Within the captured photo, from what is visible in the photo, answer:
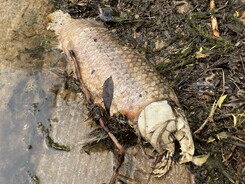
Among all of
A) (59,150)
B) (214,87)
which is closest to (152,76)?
(214,87)

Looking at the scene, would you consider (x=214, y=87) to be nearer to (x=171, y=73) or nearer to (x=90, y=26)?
(x=171, y=73)

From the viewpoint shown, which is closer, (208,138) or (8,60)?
(208,138)

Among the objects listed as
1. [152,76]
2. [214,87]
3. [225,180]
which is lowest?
[225,180]

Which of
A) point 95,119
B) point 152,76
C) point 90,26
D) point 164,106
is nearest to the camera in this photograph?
point 164,106

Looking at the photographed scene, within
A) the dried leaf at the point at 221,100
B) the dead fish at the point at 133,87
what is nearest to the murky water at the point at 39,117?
the dead fish at the point at 133,87

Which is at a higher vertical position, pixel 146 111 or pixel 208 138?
pixel 146 111

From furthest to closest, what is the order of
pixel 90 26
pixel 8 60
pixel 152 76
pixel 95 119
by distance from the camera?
pixel 8 60
pixel 90 26
pixel 95 119
pixel 152 76

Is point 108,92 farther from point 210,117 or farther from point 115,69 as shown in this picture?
point 210,117

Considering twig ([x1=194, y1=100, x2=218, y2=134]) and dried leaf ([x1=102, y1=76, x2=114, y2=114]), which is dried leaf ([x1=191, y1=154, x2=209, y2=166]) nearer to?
twig ([x1=194, y1=100, x2=218, y2=134])

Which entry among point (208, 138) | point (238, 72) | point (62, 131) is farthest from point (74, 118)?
point (238, 72)
